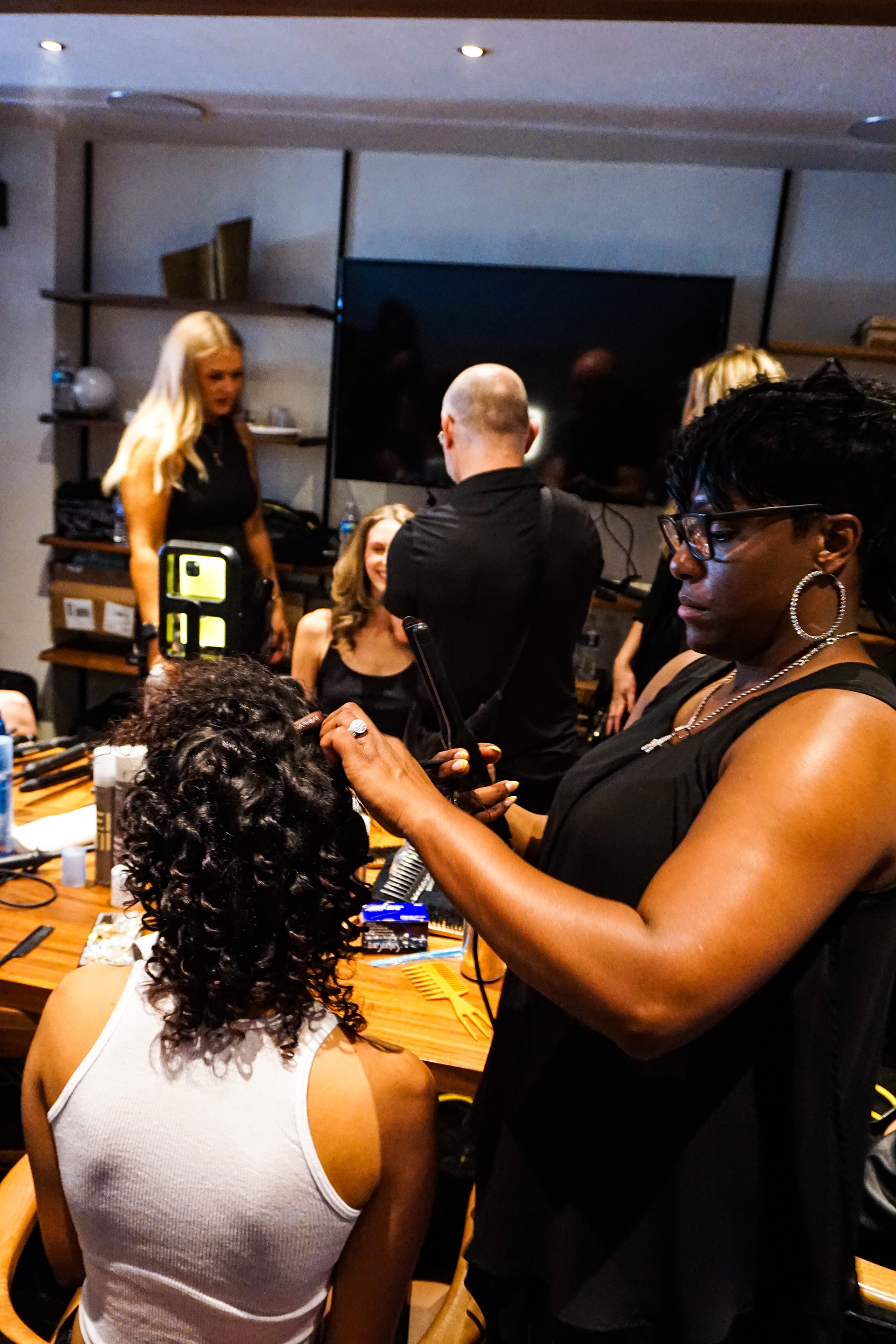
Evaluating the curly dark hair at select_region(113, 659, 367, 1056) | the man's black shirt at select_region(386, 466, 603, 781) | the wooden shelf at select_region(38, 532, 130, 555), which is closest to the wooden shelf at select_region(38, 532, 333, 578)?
the wooden shelf at select_region(38, 532, 130, 555)

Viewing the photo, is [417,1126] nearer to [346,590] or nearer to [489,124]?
[346,590]

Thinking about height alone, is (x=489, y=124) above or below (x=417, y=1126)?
above

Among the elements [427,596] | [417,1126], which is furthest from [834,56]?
[417,1126]

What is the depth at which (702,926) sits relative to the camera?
726mm

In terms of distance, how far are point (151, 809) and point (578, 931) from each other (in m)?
0.45

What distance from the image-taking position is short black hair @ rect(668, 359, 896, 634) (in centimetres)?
85

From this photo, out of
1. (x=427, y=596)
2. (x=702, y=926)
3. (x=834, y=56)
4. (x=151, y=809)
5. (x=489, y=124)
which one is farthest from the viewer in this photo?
(x=489, y=124)

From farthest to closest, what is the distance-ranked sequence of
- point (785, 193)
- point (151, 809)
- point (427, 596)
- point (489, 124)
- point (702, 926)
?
point (785, 193) → point (489, 124) → point (427, 596) → point (151, 809) → point (702, 926)

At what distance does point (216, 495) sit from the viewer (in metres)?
3.14

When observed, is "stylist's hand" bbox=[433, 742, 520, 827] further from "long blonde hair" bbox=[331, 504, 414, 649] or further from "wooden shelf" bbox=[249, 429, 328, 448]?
"wooden shelf" bbox=[249, 429, 328, 448]

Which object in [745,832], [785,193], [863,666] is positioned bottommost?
[745,832]

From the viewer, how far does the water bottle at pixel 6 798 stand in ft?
5.73

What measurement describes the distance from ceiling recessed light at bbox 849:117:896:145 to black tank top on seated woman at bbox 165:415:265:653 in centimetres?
215

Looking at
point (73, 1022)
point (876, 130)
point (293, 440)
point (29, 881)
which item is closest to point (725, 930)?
point (73, 1022)
